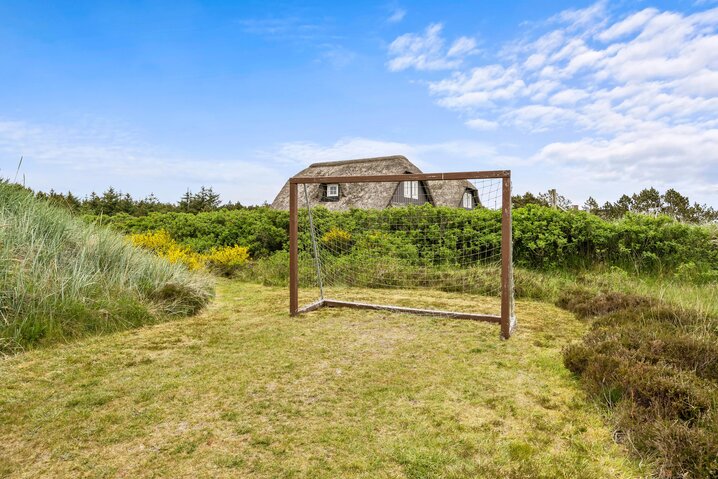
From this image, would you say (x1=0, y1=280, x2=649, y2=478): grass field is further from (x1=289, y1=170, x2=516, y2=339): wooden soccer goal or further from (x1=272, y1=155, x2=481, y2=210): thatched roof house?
(x1=272, y1=155, x2=481, y2=210): thatched roof house

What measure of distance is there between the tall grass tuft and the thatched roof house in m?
12.7

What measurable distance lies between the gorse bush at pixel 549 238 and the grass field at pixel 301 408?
3417 millimetres

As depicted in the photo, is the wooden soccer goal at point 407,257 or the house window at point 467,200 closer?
the wooden soccer goal at point 407,257

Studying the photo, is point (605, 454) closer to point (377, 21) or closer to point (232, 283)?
point (232, 283)

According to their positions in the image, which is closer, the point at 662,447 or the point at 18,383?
the point at 662,447

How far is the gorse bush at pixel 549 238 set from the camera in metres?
6.76

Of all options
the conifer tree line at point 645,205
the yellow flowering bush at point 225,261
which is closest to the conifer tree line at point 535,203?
the conifer tree line at point 645,205

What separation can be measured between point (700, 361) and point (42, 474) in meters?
3.88

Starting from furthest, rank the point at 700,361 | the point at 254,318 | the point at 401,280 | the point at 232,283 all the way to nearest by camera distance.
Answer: the point at 232,283 → the point at 401,280 → the point at 254,318 → the point at 700,361

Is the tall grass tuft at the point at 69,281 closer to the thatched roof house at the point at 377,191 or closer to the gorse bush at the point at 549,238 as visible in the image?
the gorse bush at the point at 549,238

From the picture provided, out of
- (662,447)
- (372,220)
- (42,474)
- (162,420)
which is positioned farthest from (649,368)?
(372,220)

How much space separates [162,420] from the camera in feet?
7.76

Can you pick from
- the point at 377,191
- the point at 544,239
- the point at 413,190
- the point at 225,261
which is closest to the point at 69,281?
the point at 225,261

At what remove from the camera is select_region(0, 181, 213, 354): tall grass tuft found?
3.72 meters
